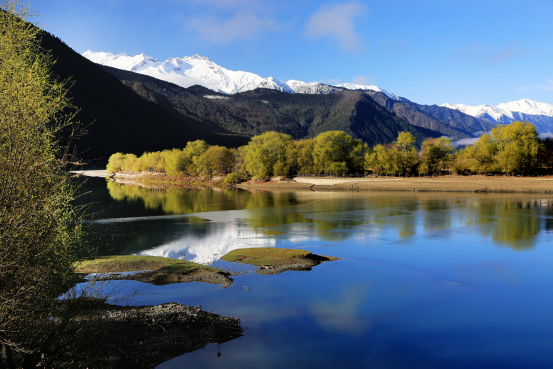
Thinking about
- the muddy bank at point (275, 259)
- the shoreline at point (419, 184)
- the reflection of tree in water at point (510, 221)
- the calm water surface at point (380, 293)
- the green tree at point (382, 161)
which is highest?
the green tree at point (382, 161)

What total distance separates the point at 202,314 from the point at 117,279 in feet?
25.5

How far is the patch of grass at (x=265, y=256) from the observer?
2441cm

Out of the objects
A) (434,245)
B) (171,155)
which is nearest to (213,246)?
(434,245)

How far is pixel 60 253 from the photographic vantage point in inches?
406

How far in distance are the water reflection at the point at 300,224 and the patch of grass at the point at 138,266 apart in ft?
8.81

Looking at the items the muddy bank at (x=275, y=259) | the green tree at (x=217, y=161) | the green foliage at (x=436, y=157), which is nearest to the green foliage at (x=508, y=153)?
the green foliage at (x=436, y=157)

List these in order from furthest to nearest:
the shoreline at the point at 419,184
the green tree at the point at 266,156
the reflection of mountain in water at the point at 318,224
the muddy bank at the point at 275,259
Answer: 1. the green tree at the point at 266,156
2. the shoreline at the point at 419,184
3. the reflection of mountain in water at the point at 318,224
4. the muddy bank at the point at 275,259

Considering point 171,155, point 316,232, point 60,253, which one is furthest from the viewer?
point 171,155

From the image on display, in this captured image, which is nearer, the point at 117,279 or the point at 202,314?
the point at 202,314

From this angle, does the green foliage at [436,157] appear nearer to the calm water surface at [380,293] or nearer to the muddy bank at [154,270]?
the calm water surface at [380,293]

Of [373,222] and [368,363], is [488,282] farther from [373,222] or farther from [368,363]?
[373,222]

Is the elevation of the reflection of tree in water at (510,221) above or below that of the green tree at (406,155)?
below

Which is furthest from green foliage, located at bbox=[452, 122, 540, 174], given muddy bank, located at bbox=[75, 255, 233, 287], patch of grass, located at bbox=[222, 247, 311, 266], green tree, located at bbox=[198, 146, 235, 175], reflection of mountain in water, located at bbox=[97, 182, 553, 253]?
muddy bank, located at bbox=[75, 255, 233, 287]

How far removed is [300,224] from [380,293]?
2177 cm
